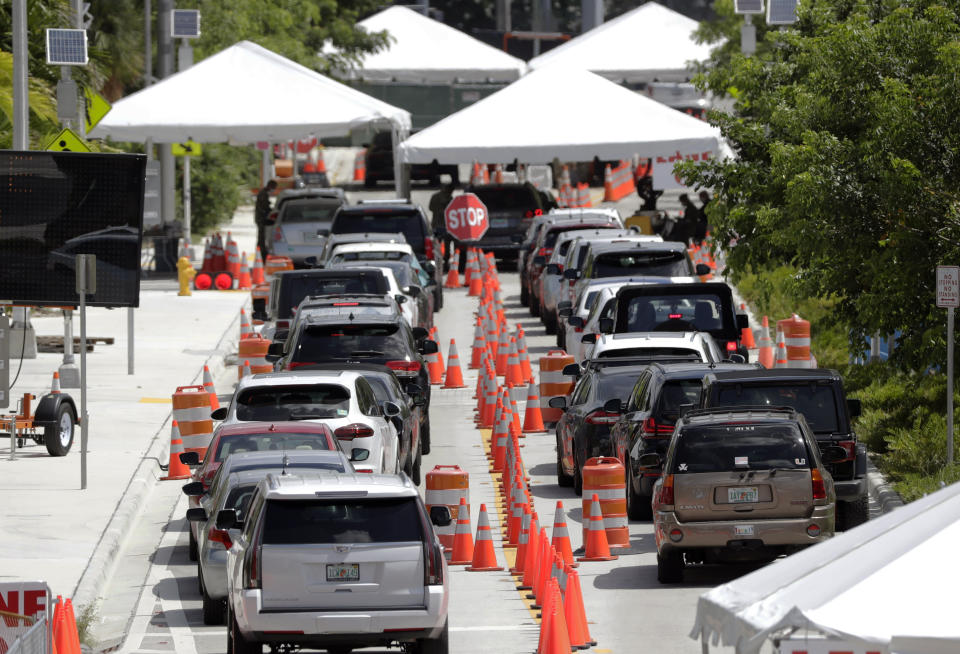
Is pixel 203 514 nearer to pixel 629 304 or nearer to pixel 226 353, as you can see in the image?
pixel 629 304

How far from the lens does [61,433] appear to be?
73.4 feet

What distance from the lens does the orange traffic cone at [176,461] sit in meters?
22.1

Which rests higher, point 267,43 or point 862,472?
point 267,43

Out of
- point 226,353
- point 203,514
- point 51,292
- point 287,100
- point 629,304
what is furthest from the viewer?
point 287,100

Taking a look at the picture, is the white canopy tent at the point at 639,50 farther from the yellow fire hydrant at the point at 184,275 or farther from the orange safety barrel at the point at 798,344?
the orange safety barrel at the point at 798,344

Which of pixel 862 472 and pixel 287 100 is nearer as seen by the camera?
pixel 862 472

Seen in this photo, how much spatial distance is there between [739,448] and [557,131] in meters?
23.3

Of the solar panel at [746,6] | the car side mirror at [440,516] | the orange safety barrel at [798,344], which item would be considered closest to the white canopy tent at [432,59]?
the solar panel at [746,6]

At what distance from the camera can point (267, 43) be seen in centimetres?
5497

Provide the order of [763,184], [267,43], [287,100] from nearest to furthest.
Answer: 1. [763,184]
2. [287,100]
3. [267,43]

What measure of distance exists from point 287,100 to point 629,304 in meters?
18.3

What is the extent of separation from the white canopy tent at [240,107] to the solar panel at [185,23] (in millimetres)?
892

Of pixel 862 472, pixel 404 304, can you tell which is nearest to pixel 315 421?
pixel 862 472

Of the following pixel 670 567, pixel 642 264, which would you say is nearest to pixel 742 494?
pixel 670 567
